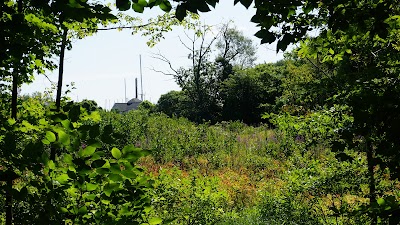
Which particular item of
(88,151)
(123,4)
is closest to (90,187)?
(88,151)

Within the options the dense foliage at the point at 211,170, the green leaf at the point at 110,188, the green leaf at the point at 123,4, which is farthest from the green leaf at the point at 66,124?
the green leaf at the point at 123,4

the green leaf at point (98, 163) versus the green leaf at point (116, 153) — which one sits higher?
the green leaf at point (116, 153)

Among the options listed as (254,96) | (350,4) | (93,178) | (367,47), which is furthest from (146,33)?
(254,96)

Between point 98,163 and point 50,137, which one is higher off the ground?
point 50,137

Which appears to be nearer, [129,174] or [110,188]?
[129,174]

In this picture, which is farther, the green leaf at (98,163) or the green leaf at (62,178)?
the green leaf at (62,178)

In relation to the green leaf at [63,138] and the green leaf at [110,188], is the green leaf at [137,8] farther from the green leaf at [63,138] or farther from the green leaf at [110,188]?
the green leaf at [110,188]

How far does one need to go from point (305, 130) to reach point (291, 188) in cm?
151

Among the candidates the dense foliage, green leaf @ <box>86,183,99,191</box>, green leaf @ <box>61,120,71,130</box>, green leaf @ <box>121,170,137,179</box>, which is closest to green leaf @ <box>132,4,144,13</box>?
the dense foliage

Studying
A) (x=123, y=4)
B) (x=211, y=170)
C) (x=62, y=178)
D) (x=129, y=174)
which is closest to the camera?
(x=123, y=4)

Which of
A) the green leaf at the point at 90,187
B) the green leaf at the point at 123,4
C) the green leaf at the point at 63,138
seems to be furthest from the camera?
the green leaf at the point at 90,187

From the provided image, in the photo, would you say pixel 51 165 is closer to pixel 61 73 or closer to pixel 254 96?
pixel 61 73

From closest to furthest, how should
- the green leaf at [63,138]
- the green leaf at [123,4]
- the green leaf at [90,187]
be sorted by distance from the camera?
the green leaf at [123,4]
the green leaf at [63,138]
the green leaf at [90,187]

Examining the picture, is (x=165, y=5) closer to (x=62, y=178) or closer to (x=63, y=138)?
(x=63, y=138)
